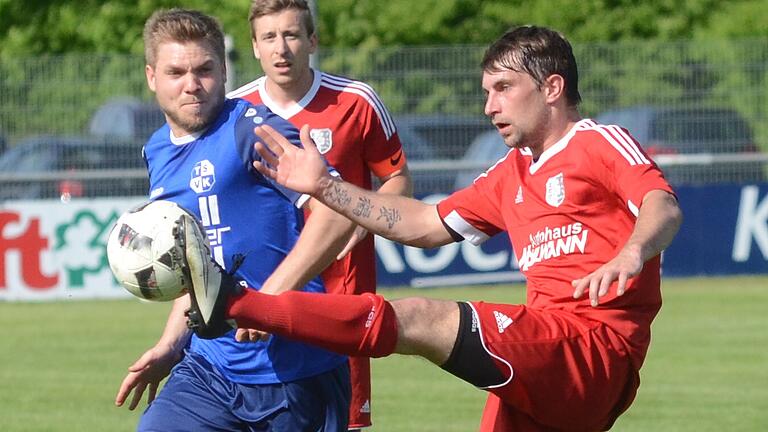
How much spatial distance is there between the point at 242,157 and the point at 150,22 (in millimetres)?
680

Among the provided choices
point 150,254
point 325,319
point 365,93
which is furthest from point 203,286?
point 365,93

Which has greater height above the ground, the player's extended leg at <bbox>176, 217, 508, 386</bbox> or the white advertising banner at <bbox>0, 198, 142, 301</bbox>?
the player's extended leg at <bbox>176, 217, 508, 386</bbox>

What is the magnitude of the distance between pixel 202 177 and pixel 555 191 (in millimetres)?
1297

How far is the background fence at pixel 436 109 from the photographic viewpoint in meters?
17.2

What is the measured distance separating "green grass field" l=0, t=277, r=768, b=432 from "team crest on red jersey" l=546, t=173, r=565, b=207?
148 inches

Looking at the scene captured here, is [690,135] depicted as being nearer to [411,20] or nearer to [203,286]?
[411,20]

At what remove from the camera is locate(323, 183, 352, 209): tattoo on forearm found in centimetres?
554

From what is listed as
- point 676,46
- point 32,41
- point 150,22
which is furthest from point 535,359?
point 32,41

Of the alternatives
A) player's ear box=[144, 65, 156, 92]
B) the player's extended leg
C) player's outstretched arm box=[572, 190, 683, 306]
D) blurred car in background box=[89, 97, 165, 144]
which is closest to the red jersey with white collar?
player's ear box=[144, 65, 156, 92]

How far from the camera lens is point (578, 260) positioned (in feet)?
18.5

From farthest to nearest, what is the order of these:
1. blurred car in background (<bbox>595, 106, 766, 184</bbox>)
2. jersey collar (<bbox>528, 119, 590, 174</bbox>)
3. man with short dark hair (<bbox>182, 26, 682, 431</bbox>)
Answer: blurred car in background (<bbox>595, 106, 766, 184</bbox>), jersey collar (<bbox>528, 119, 590, 174</bbox>), man with short dark hair (<bbox>182, 26, 682, 431</bbox>)

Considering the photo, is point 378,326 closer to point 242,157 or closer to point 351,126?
point 242,157

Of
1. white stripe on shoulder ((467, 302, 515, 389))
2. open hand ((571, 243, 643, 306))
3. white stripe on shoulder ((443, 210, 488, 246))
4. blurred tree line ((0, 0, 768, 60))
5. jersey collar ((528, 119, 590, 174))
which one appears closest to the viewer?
open hand ((571, 243, 643, 306))

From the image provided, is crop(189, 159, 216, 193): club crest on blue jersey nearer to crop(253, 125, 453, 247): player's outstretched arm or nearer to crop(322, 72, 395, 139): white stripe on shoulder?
crop(253, 125, 453, 247): player's outstretched arm
